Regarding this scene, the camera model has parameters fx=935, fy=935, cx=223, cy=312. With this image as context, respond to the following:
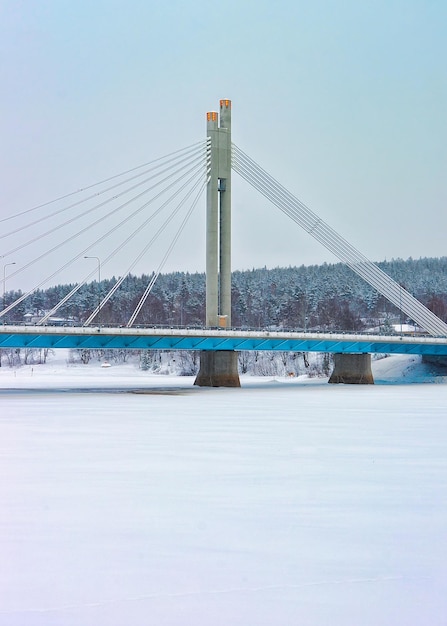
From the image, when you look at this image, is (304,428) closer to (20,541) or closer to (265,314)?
(20,541)

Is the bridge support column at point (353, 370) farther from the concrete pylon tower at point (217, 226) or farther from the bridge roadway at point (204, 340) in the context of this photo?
the concrete pylon tower at point (217, 226)

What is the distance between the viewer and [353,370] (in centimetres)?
8462

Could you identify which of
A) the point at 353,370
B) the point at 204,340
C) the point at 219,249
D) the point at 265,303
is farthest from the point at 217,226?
the point at 265,303

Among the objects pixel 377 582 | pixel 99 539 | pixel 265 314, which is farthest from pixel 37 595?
pixel 265 314

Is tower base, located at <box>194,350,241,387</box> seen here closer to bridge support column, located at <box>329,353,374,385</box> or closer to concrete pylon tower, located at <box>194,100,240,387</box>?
concrete pylon tower, located at <box>194,100,240,387</box>

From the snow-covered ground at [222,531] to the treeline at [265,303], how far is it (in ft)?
421

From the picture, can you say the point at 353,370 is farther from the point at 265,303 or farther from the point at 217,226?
the point at 265,303

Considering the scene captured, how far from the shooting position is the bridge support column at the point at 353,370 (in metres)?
83.9

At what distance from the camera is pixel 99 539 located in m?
12.0

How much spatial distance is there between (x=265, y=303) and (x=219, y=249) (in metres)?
104

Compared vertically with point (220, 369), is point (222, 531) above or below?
below

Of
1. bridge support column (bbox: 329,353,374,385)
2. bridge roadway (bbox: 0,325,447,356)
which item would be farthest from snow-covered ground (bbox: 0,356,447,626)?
bridge support column (bbox: 329,353,374,385)

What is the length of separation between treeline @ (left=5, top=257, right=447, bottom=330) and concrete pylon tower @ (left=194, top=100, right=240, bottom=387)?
249ft

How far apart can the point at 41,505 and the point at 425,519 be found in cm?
576
